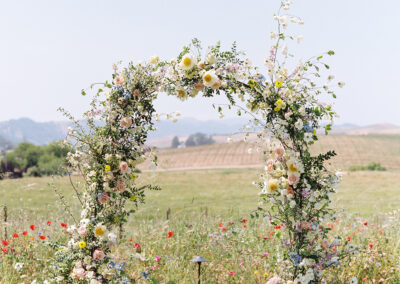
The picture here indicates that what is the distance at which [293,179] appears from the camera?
4398 mm

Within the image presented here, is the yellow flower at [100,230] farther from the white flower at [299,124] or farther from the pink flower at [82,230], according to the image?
the white flower at [299,124]

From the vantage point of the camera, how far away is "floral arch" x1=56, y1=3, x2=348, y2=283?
4.46 metres

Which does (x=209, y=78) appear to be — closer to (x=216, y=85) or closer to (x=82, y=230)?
(x=216, y=85)

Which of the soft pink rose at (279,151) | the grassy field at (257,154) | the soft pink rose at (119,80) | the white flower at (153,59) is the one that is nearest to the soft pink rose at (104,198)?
the soft pink rose at (119,80)

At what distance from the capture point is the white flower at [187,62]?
182 inches

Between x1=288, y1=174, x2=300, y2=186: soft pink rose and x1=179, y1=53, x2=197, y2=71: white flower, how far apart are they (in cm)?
177

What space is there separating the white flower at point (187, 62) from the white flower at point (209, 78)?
225 mm

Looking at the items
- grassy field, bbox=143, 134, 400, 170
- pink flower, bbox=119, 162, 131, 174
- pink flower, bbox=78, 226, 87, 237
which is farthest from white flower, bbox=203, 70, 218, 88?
grassy field, bbox=143, 134, 400, 170

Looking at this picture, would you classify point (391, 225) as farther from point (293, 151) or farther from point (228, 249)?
point (293, 151)

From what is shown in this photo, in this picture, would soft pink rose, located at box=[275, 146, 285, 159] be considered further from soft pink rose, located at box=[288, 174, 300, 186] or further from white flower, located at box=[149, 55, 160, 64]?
white flower, located at box=[149, 55, 160, 64]

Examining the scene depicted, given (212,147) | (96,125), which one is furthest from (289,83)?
(212,147)

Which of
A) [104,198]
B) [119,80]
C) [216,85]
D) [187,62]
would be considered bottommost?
[104,198]

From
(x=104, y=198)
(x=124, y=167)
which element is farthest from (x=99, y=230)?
(x=124, y=167)

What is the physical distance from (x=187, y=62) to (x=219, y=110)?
75 cm
